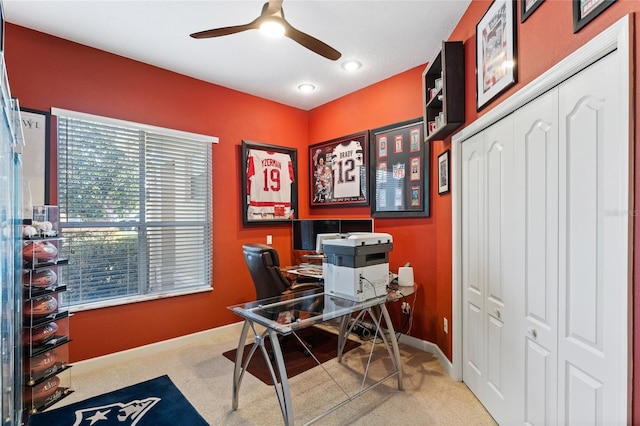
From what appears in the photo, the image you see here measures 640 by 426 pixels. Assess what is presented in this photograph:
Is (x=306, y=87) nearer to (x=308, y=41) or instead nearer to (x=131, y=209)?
(x=308, y=41)

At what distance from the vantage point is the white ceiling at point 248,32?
7.76ft

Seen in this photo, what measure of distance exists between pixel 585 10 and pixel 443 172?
172 centimetres

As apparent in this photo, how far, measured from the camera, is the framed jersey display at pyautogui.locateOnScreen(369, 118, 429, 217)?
326 centimetres

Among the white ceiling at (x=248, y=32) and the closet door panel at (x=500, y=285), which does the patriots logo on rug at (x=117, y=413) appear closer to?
the closet door panel at (x=500, y=285)

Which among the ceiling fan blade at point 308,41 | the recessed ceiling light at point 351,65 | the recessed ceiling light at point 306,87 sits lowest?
the ceiling fan blade at point 308,41

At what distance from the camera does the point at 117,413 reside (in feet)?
7.32

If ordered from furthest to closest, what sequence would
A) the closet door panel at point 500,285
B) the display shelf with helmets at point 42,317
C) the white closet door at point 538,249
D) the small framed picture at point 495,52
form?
the display shelf with helmets at point 42,317 → the closet door panel at point 500,285 → the small framed picture at point 495,52 → the white closet door at point 538,249

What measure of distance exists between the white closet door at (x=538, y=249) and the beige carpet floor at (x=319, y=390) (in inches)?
25.0

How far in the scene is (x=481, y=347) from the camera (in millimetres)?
2258

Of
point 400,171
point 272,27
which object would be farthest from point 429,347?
point 272,27

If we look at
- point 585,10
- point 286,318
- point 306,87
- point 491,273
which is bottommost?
point 286,318

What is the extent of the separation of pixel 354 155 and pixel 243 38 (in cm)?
181

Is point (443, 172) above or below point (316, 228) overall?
above

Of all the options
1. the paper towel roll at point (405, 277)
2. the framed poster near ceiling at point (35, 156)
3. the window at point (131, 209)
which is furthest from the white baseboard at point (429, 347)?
the framed poster near ceiling at point (35, 156)
